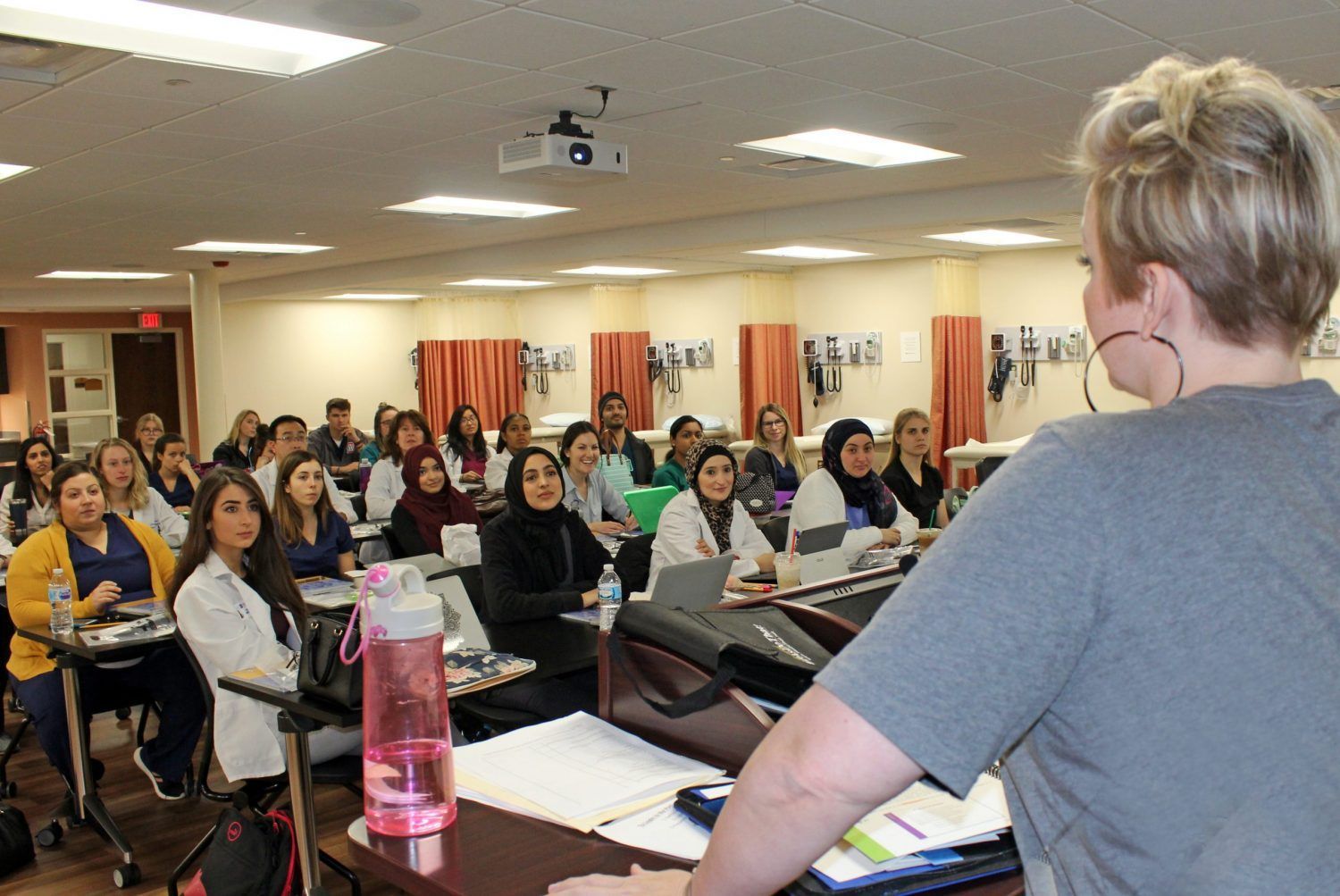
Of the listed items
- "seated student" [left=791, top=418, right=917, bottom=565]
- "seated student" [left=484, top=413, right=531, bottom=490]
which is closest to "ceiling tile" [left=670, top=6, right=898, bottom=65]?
"seated student" [left=791, top=418, right=917, bottom=565]

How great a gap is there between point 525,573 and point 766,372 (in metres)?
7.93

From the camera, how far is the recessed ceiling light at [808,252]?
10695mm

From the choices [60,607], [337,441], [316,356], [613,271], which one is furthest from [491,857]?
[316,356]

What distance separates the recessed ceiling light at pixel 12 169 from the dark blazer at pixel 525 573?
3.77m

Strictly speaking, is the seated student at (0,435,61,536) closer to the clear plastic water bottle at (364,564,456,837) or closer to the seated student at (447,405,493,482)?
the seated student at (447,405,493,482)

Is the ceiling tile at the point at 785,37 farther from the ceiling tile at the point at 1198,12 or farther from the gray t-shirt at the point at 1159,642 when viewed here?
the gray t-shirt at the point at 1159,642

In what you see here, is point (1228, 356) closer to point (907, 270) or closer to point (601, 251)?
point (601, 251)

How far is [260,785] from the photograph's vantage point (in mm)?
3715

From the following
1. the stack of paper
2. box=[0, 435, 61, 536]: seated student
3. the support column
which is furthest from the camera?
the support column

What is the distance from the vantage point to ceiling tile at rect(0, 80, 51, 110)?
15.2 ft

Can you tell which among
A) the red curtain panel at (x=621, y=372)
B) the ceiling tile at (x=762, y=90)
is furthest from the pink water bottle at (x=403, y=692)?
the red curtain panel at (x=621, y=372)

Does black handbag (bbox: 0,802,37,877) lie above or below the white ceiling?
below

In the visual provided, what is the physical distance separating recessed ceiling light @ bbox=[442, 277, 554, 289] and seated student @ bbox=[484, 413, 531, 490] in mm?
3814

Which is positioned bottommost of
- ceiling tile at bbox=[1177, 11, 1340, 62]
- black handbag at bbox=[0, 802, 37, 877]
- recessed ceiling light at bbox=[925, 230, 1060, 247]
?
black handbag at bbox=[0, 802, 37, 877]
